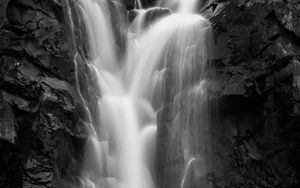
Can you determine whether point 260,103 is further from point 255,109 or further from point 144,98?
point 144,98

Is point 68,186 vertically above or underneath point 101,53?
underneath

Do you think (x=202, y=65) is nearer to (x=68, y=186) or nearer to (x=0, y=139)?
(x=68, y=186)

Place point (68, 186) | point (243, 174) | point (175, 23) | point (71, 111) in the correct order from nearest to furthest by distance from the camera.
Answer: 1. point (68, 186)
2. point (71, 111)
3. point (243, 174)
4. point (175, 23)

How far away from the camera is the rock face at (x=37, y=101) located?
1330 centimetres

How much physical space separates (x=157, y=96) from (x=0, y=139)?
697 cm

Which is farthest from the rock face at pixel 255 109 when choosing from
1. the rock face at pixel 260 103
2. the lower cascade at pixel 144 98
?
the lower cascade at pixel 144 98

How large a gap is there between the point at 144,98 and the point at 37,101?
5.13 metres

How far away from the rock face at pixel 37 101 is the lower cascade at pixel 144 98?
3.35 ft

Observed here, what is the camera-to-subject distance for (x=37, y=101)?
14.2 meters

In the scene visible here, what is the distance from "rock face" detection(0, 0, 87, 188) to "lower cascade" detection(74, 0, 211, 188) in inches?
40.2

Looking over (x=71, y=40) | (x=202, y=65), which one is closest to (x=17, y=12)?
(x=71, y=40)

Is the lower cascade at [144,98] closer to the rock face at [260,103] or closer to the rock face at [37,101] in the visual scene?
the rock face at [260,103]

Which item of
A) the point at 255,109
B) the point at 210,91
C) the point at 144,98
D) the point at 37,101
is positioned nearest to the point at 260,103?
the point at 255,109

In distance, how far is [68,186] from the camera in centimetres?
1384
